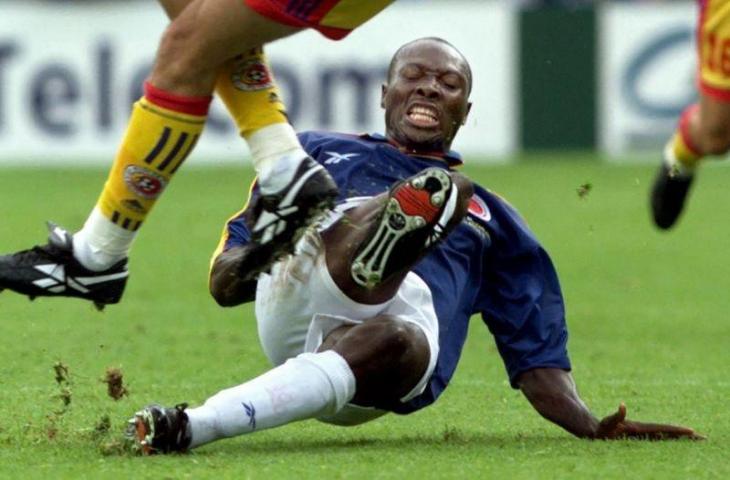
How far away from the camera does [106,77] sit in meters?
19.1

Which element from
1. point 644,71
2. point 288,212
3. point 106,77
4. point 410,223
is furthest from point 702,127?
point 644,71

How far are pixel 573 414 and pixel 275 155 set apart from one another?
4.87 feet

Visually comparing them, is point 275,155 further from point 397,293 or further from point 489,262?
point 489,262

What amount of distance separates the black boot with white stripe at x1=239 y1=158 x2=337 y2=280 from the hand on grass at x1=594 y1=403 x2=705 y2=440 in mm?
1280

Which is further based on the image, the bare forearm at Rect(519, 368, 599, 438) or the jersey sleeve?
the jersey sleeve

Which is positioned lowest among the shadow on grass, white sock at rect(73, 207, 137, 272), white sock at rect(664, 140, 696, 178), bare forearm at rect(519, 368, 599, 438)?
the shadow on grass

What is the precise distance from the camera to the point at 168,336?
8938 mm

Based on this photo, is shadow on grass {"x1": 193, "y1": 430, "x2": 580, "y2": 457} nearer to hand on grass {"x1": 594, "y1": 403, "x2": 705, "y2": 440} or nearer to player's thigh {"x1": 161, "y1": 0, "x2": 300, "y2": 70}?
hand on grass {"x1": 594, "y1": 403, "x2": 705, "y2": 440}

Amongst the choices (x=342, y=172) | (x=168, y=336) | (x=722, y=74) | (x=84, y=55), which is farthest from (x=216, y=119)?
(x=722, y=74)

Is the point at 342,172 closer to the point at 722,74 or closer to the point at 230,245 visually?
the point at 230,245

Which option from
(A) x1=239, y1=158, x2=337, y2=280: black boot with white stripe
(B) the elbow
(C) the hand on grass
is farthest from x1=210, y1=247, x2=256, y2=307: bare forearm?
(C) the hand on grass

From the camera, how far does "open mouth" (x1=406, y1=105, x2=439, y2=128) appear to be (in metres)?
6.30

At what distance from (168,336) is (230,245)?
3.08 m

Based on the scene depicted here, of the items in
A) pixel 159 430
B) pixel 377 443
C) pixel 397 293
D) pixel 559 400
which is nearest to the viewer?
pixel 159 430
